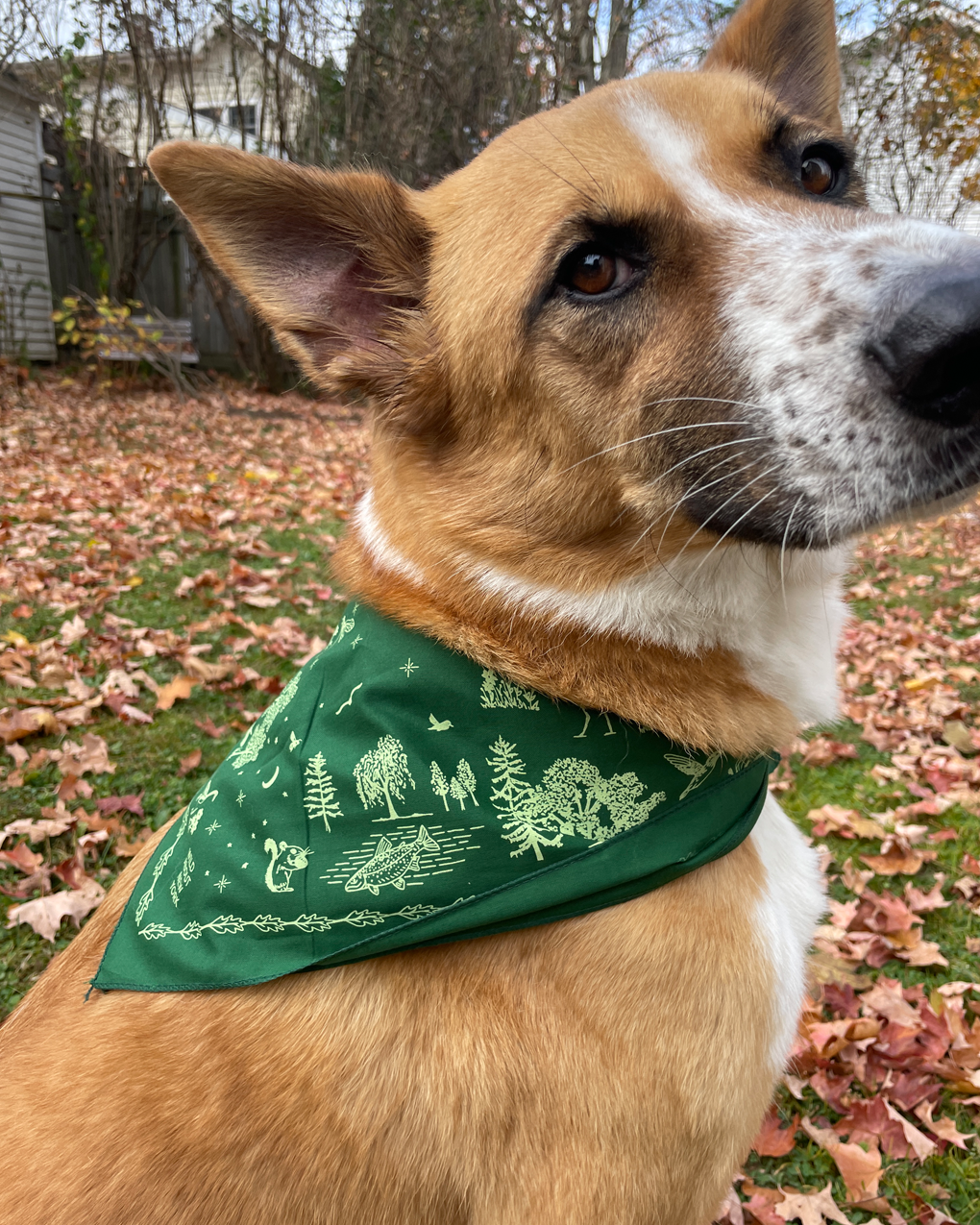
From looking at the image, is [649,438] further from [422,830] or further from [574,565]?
[422,830]

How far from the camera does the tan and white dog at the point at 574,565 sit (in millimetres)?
1663

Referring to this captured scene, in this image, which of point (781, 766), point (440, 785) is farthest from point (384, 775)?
point (781, 766)

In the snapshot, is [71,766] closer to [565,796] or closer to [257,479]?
[565,796]

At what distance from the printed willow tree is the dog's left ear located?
929 mm

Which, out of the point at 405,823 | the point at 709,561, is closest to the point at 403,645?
the point at 405,823

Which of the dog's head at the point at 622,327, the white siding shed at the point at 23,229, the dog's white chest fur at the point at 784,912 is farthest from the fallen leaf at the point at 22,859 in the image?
the white siding shed at the point at 23,229

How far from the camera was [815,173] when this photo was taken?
2.46m

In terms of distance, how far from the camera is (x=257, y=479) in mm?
10453

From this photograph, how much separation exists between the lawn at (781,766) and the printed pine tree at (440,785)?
4.31 feet

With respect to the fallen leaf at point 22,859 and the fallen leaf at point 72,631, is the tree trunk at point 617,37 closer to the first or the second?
the fallen leaf at point 72,631

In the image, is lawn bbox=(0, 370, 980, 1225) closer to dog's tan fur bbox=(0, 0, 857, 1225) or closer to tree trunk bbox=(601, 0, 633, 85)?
dog's tan fur bbox=(0, 0, 857, 1225)

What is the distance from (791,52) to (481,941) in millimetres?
2843

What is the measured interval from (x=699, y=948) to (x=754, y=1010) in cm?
20

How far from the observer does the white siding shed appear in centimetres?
1627
